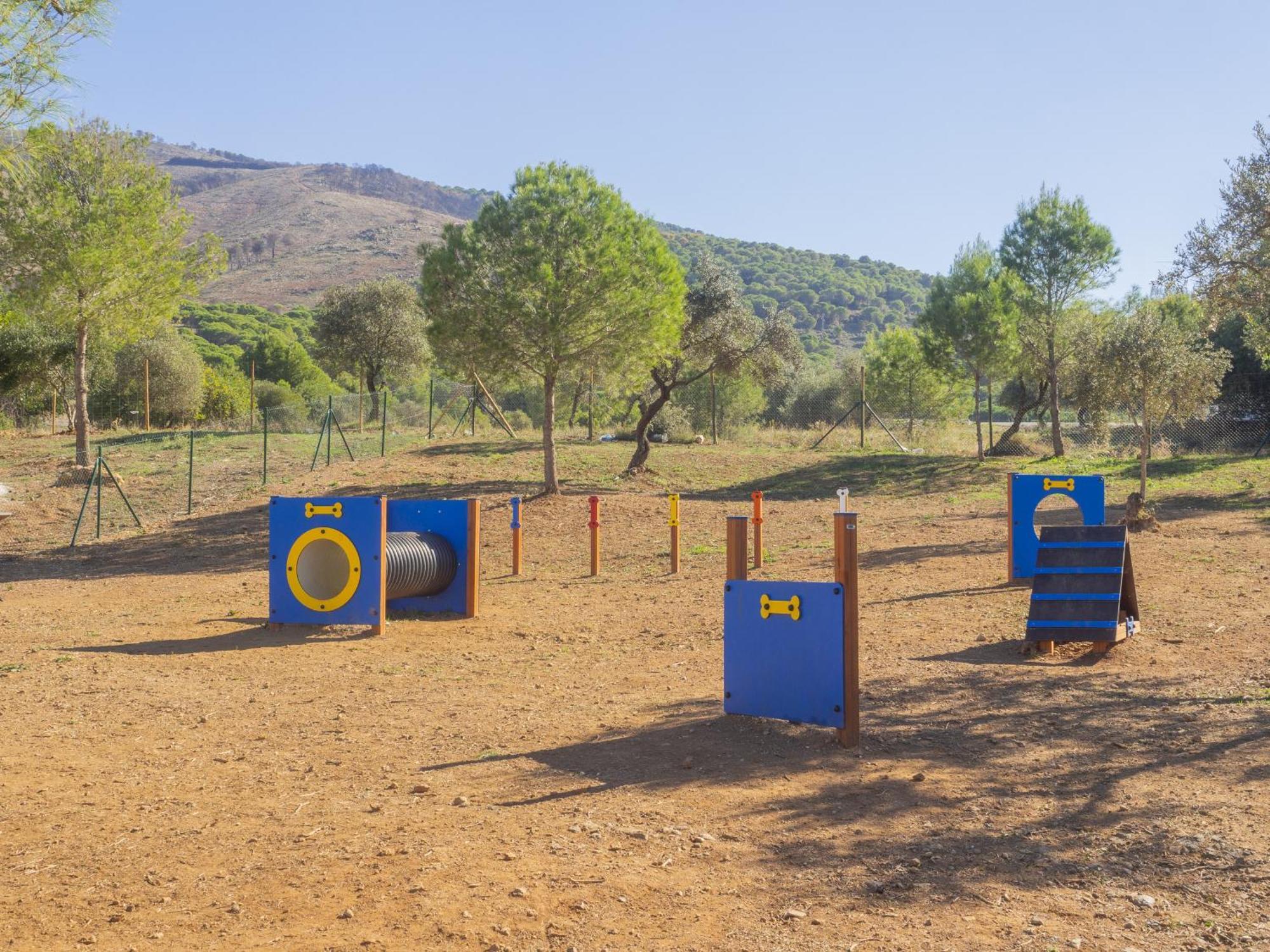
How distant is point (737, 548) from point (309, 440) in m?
22.6

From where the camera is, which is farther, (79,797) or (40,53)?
(40,53)

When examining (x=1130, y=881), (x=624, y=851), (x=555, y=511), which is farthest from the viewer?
(x=555, y=511)

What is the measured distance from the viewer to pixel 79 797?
5387 millimetres

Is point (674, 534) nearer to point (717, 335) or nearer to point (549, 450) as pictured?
point (549, 450)

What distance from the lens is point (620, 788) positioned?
5.48 metres

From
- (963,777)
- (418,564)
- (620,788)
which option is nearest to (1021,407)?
(418,564)

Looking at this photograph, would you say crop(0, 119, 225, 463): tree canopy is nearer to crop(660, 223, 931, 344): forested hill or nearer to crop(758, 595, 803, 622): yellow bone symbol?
crop(758, 595, 803, 622): yellow bone symbol

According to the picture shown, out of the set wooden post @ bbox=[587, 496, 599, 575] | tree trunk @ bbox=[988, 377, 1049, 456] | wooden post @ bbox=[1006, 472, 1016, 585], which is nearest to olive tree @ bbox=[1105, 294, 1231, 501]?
wooden post @ bbox=[1006, 472, 1016, 585]

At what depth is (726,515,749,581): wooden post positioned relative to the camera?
28.0 ft

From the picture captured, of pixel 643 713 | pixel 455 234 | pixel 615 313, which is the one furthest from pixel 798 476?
pixel 643 713

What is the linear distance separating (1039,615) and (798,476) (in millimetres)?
17221

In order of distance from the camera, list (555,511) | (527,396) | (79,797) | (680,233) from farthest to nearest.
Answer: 1. (680,233)
2. (527,396)
3. (555,511)
4. (79,797)

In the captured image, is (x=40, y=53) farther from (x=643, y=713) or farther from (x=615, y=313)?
(x=615, y=313)

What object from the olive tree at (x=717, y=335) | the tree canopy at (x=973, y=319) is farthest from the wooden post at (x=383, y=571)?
the tree canopy at (x=973, y=319)
